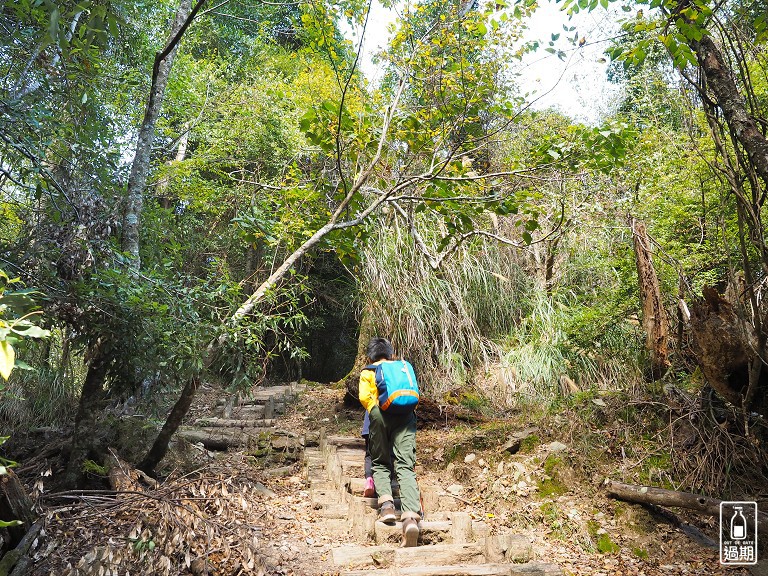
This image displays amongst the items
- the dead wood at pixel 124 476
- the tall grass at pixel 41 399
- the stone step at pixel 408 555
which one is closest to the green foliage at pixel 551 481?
the stone step at pixel 408 555

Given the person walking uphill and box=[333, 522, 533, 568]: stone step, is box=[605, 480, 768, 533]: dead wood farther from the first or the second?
the person walking uphill

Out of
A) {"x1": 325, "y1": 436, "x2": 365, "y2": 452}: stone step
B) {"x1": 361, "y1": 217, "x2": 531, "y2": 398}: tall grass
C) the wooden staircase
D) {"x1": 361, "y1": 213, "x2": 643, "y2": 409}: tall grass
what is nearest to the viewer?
the wooden staircase

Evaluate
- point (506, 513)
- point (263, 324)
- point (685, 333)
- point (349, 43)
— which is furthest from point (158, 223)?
point (685, 333)

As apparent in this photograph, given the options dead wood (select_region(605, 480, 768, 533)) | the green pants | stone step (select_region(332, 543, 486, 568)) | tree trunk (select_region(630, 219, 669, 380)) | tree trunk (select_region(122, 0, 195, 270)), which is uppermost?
tree trunk (select_region(122, 0, 195, 270))

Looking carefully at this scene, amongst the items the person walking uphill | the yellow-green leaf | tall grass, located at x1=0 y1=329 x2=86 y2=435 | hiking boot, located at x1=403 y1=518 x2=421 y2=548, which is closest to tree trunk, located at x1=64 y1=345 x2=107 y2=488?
tall grass, located at x1=0 y1=329 x2=86 y2=435

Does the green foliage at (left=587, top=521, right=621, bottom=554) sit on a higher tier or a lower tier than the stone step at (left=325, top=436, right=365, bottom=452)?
lower

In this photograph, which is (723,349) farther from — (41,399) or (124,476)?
(41,399)

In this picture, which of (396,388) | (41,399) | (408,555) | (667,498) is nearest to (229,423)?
(41,399)

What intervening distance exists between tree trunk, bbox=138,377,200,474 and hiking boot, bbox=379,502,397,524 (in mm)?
1743

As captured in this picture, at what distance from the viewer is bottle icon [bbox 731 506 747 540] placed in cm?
351

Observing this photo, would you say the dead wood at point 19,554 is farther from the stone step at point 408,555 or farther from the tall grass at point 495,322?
the tall grass at point 495,322

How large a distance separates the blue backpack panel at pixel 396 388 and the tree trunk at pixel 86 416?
224 cm

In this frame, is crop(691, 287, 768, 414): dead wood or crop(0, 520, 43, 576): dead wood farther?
crop(691, 287, 768, 414): dead wood

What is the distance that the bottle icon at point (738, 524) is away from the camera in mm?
3512
